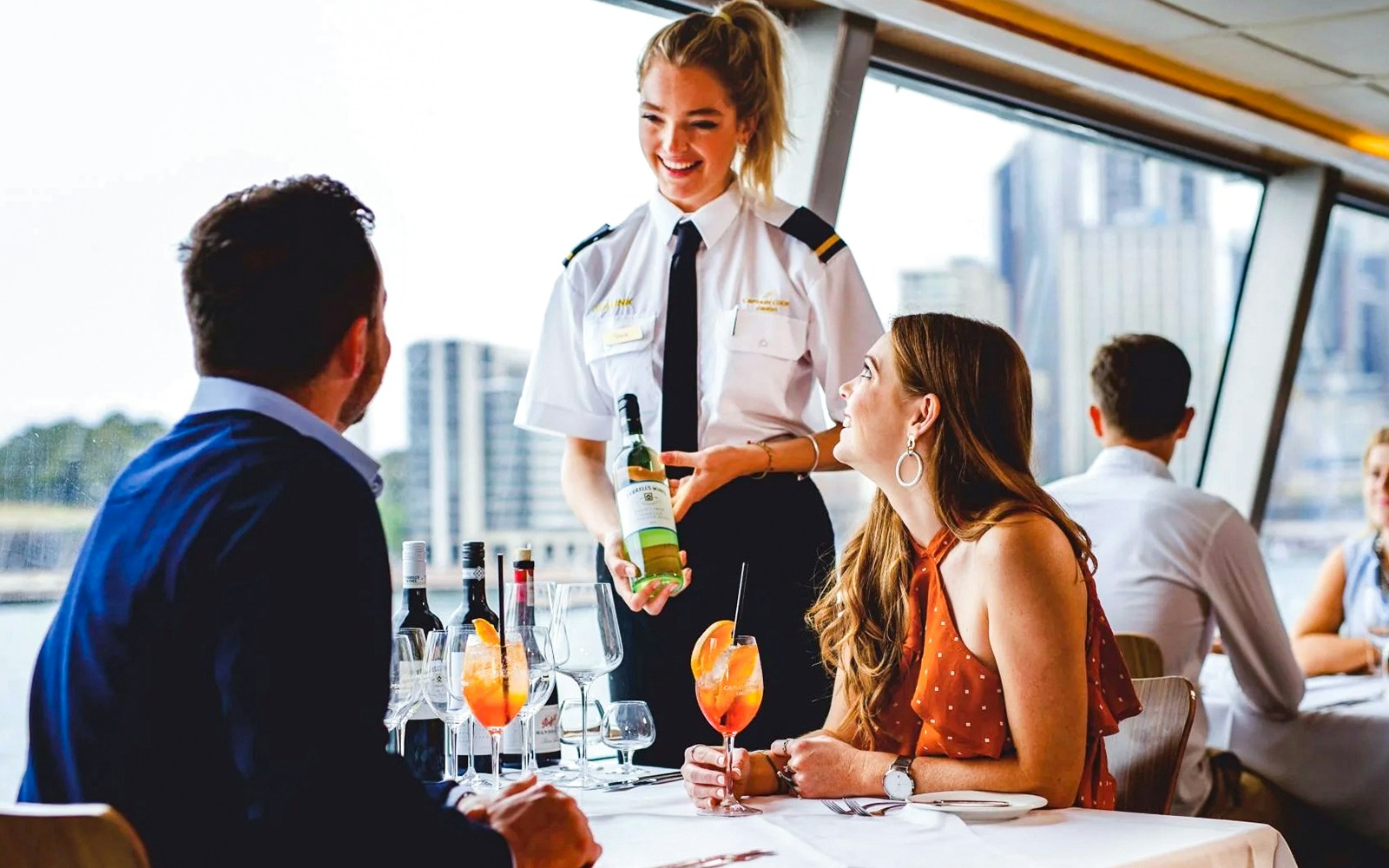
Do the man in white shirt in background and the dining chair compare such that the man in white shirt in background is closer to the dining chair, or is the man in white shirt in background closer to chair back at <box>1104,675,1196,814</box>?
chair back at <box>1104,675,1196,814</box>

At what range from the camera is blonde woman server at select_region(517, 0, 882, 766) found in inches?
100

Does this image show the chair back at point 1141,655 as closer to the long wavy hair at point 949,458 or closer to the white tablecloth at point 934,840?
the long wavy hair at point 949,458

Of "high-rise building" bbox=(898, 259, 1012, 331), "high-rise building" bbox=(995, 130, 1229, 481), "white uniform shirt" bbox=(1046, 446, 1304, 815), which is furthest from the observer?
"high-rise building" bbox=(995, 130, 1229, 481)

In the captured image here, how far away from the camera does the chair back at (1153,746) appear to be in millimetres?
2098

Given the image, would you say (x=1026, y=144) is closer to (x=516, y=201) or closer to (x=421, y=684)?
(x=516, y=201)

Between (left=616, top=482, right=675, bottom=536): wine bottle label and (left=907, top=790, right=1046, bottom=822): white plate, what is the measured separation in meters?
0.49

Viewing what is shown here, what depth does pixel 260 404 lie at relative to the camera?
1.33 m

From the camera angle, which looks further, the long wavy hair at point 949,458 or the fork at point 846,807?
the long wavy hair at point 949,458

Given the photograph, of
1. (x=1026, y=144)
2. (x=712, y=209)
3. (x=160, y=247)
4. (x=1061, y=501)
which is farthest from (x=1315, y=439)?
(x=160, y=247)

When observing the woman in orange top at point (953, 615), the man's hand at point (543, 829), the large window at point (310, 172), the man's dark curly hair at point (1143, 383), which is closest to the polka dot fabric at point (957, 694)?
the woman in orange top at point (953, 615)

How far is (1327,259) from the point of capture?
720cm

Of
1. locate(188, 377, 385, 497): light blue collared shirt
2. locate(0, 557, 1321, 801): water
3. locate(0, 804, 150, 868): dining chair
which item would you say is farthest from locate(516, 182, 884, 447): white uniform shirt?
locate(0, 804, 150, 868): dining chair

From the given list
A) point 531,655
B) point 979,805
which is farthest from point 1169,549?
point 531,655

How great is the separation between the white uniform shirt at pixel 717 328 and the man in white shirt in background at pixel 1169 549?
0.99 metres
